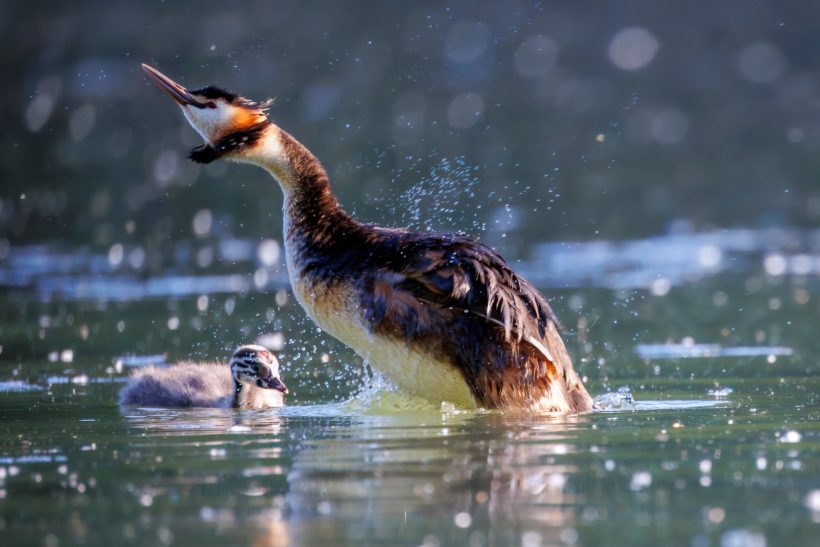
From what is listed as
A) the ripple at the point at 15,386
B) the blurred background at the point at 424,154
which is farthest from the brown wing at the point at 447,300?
the ripple at the point at 15,386

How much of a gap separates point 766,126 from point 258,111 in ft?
59.7

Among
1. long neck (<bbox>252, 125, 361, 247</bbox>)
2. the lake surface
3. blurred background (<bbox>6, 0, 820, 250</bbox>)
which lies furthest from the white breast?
blurred background (<bbox>6, 0, 820, 250</bbox>)

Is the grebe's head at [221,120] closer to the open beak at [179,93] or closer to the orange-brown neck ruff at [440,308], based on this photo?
the open beak at [179,93]

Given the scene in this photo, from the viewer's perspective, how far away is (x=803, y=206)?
71.8 ft

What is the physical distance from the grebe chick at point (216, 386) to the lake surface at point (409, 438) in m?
0.24

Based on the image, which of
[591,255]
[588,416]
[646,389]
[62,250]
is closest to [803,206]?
[591,255]

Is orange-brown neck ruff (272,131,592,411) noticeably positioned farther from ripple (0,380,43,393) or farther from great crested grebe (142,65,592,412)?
ripple (0,380,43,393)

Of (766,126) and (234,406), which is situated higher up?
(766,126)

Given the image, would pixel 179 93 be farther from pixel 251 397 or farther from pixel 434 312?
pixel 434 312

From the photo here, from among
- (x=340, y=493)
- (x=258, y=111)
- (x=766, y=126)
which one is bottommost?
(x=340, y=493)

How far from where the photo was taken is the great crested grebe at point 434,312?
938 cm

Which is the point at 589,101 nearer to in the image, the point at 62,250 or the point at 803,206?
the point at 803,206

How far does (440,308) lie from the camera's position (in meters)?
9.39

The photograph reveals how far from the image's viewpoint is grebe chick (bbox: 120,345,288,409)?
1041 centimetres
